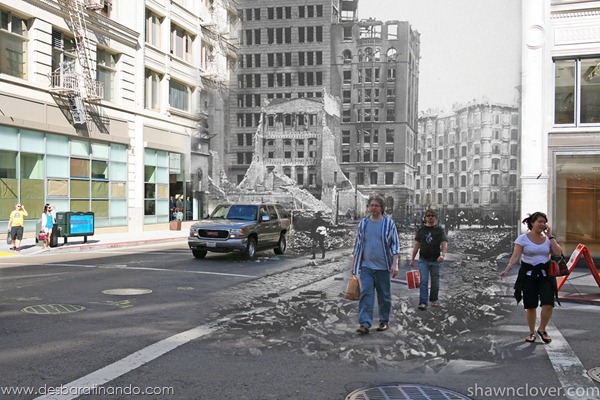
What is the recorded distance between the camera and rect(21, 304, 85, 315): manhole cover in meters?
8.45

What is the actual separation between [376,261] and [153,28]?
29.0 metres

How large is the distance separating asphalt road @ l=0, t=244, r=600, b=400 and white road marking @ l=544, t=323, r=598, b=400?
1 cm

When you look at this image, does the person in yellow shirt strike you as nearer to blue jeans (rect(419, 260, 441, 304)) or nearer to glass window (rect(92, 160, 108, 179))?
glass window (rect(92, 160, 108, 179))

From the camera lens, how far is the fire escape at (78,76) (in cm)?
2491

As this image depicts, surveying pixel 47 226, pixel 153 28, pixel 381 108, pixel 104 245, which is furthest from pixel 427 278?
pixel 153 28

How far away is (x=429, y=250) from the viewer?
367 inches

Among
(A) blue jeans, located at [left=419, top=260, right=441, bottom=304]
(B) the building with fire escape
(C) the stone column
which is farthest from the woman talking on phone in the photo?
(C) the stone column

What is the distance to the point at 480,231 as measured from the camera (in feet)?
34.1

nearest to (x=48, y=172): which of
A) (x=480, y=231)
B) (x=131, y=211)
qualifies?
(x=131, y=211)

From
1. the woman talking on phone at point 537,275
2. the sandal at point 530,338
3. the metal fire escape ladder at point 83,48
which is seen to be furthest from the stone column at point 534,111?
the metal fire escape ladder at point 83,48

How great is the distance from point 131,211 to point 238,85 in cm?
2094

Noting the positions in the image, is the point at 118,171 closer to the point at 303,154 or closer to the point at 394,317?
the point at 303,154

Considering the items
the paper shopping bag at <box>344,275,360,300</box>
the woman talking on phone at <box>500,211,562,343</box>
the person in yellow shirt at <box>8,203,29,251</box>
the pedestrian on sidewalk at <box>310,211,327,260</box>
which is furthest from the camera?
the person in yellow shirt at <box>8,203,29,251</box>

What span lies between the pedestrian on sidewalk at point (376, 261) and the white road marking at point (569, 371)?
2.06 meters
